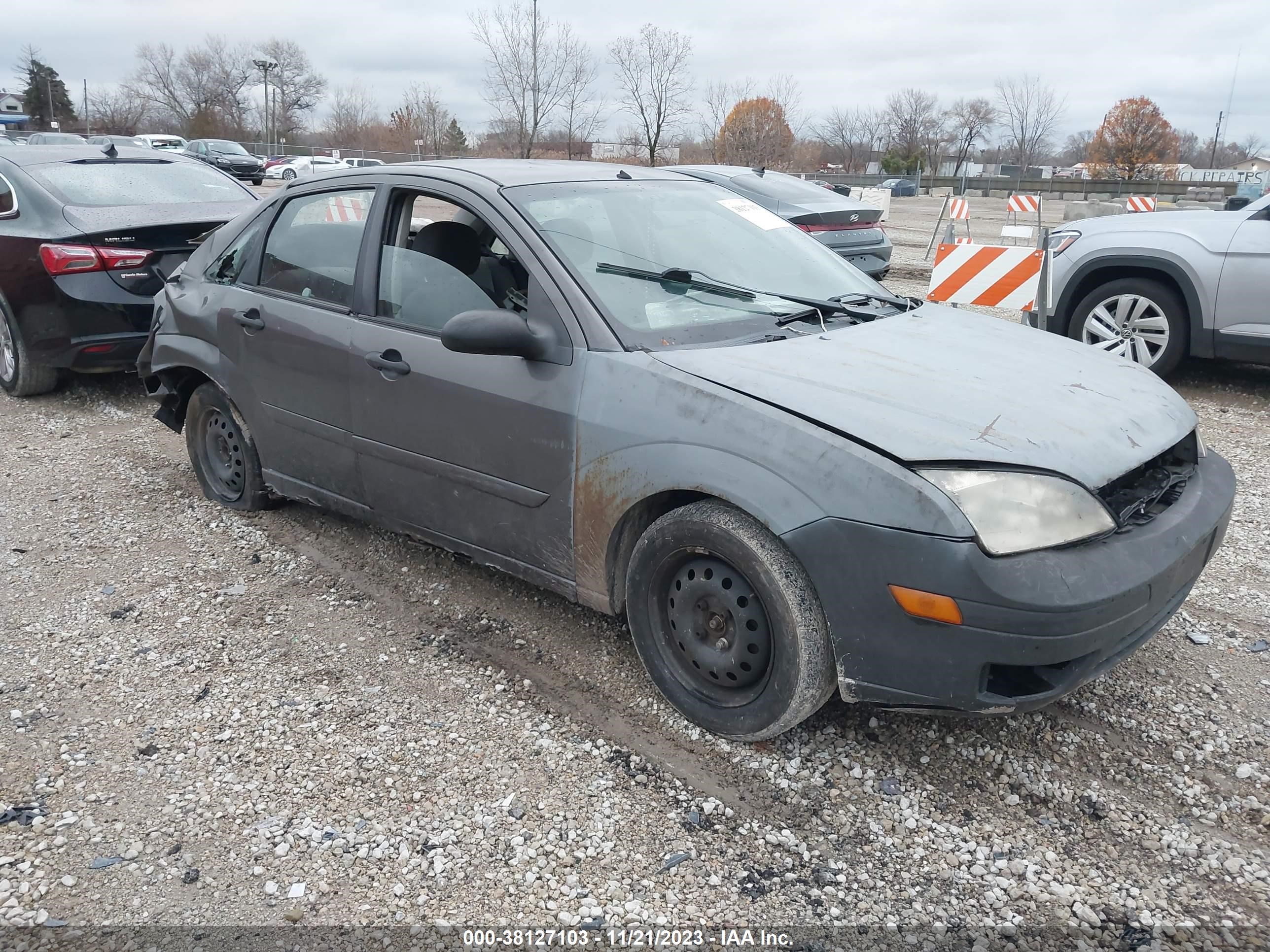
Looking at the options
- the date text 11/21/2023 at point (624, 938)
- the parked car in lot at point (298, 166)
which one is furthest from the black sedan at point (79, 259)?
the parked car in lot at point (298, 166)

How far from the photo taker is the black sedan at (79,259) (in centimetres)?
639

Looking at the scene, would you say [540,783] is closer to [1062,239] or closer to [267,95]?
[1062,239]

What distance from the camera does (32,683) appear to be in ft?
11.4

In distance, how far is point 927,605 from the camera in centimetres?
247

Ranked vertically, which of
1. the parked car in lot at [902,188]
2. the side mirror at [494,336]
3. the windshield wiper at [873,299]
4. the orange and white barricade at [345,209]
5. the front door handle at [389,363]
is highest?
the parked car in lot at [902,188]

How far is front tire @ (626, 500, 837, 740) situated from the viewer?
2.71 metres

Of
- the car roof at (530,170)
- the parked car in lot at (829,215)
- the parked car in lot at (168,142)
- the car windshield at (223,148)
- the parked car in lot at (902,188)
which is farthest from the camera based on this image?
the parked car in lot at (902,188)

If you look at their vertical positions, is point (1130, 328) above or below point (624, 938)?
above

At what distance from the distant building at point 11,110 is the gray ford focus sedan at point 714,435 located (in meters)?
69.3

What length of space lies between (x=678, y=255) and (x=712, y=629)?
4.68ft

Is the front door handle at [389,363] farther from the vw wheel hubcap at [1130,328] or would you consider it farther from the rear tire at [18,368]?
the vw wheel hubcap at [1130,328]

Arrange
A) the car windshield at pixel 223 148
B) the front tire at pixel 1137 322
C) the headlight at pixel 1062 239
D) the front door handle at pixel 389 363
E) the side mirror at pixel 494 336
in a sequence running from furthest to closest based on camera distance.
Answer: the car windshield at pixel 223 148 < the headlight at pixel 1062 239 < the front tire at pixel 1137 322 < the front door handle at pixel 389 363 < the side mirror at pixel 494 336

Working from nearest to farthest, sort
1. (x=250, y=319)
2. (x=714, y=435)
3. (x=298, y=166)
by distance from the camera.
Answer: (x=714, y=435), (x=250, y=319), (x=298, y=166)

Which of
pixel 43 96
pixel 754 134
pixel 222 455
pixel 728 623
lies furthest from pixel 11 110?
pixel 728 623
